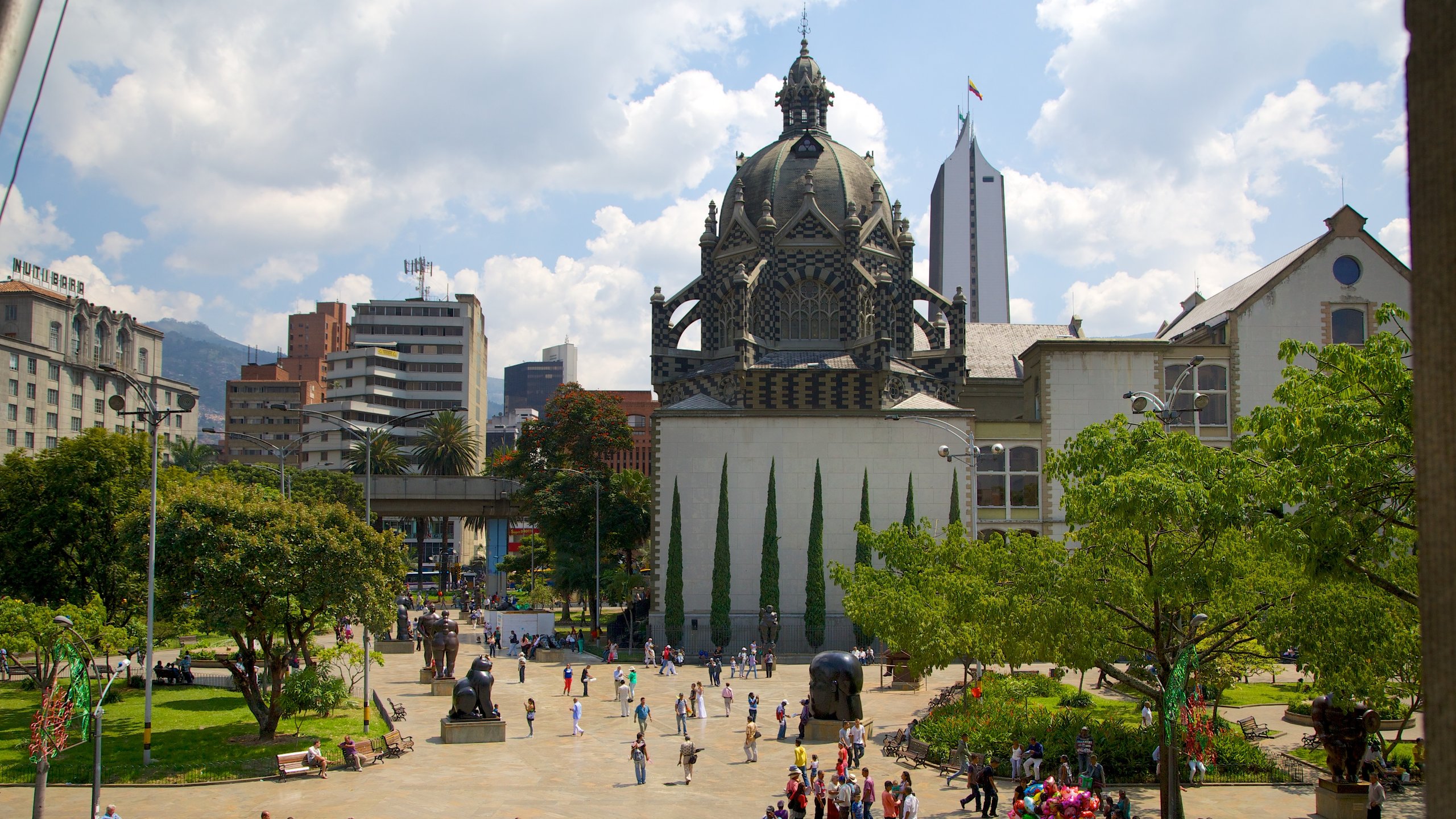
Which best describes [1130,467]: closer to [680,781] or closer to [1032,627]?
[1032,627]

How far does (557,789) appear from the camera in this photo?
2684 centimetres

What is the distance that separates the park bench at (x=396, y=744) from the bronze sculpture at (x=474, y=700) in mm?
1657

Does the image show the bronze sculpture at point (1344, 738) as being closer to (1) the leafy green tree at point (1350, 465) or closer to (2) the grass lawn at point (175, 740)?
(1) the leafy green tree at point (1350, 465)

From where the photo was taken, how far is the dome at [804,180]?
65.7m

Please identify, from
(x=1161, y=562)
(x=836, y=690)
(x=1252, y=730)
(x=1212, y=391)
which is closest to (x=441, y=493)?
(x=1212, y=391)

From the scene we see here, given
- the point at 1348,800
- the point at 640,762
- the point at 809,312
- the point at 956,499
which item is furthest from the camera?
the point at 809,312

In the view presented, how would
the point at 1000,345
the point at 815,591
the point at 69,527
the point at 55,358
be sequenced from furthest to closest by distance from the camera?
the point at 55,358 → the point at 1000,345 → the point at 815,591 → the point at 69,527

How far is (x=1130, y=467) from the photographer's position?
2412cm

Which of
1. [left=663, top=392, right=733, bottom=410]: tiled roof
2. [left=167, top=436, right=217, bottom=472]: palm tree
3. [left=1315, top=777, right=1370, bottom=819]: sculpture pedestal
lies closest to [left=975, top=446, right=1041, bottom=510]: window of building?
[left=663, top=392, right=733, bottom=410]: tiled roof

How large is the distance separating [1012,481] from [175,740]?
41578mm

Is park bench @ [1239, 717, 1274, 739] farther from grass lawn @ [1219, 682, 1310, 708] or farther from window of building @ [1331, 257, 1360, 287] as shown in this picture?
window of building @ [1331, 257, 1360, 287]

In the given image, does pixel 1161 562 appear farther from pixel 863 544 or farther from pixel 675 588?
pixel 675 588

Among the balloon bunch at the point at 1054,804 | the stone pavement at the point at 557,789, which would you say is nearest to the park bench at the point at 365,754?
the stone pavement at the point at 557,789

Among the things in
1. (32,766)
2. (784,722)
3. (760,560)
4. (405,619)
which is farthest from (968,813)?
(405,619)
